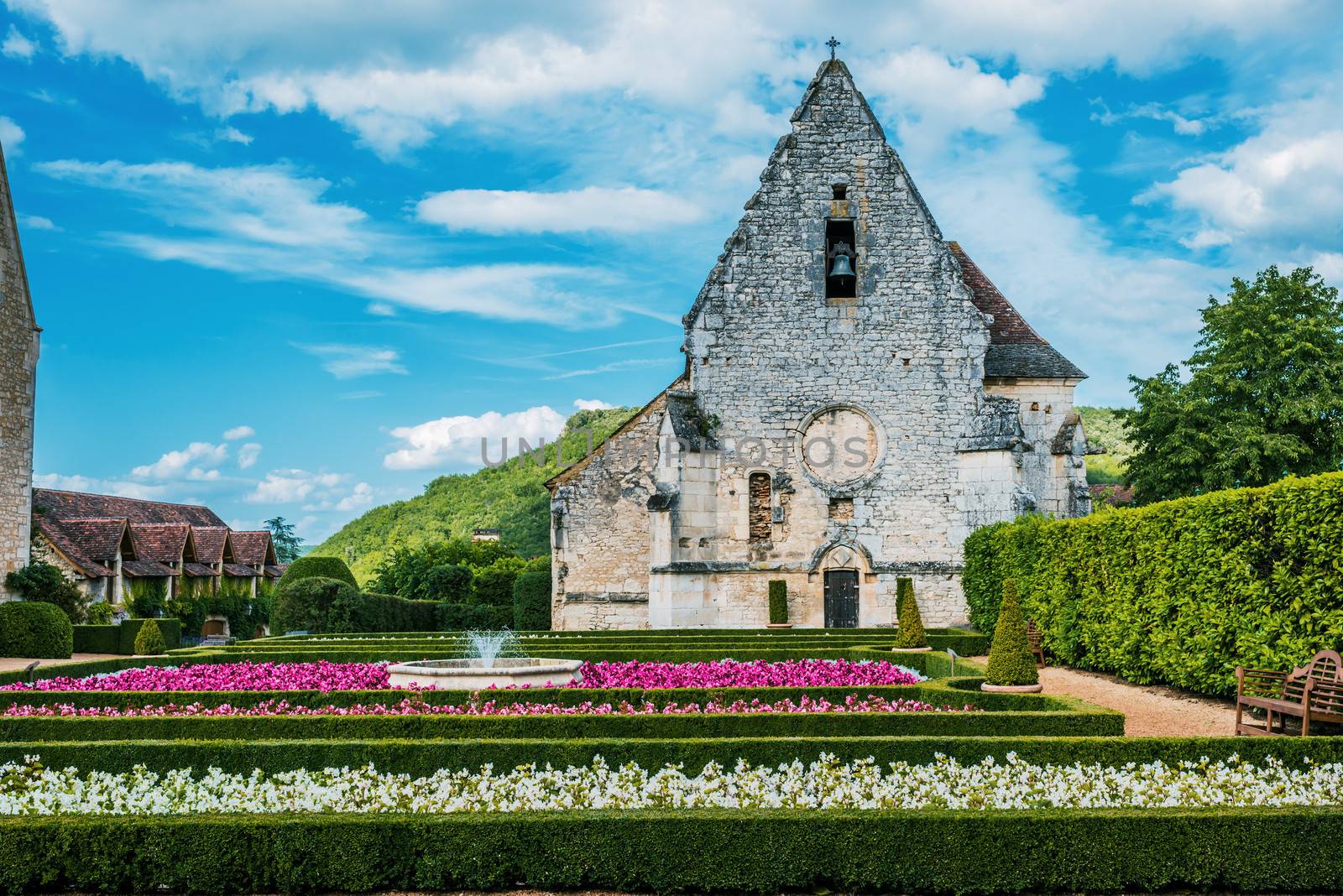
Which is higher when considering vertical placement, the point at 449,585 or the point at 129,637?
the point at 449,585

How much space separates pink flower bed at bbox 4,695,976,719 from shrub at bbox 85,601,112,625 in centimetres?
2088

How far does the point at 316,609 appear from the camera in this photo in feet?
90.9

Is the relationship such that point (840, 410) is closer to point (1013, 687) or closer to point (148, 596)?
point (1013, 687)

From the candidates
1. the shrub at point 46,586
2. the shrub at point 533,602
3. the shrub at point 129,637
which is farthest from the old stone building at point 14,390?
the shrub at point 533,602

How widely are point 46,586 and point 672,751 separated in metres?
24.5

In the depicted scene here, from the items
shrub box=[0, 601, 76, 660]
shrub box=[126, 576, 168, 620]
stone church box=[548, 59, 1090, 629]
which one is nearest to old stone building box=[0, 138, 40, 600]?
shrub box=[0, 601, 76, 660]

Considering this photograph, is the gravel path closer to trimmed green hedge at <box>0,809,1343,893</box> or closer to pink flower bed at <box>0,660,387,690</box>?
trimmed green hedge at <box>0,809,1343,893</box>

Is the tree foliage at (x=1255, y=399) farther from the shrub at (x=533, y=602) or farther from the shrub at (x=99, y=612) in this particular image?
the shrub at (x=99, y=612)

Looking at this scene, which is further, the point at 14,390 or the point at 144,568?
the point at 144,568

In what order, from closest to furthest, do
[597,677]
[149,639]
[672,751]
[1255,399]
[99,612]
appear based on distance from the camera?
1. [672,751]
2. [597,677]
3. [149,639]
4. [1255,399]
5. [99,612]

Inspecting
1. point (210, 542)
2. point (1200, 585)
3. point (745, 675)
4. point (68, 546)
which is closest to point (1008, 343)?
point (1200, 585)

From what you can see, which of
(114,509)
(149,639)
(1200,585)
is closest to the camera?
(1200,585)

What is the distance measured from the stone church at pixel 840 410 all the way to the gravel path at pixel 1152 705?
8.30m

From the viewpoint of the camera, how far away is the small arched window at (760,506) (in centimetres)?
2472
